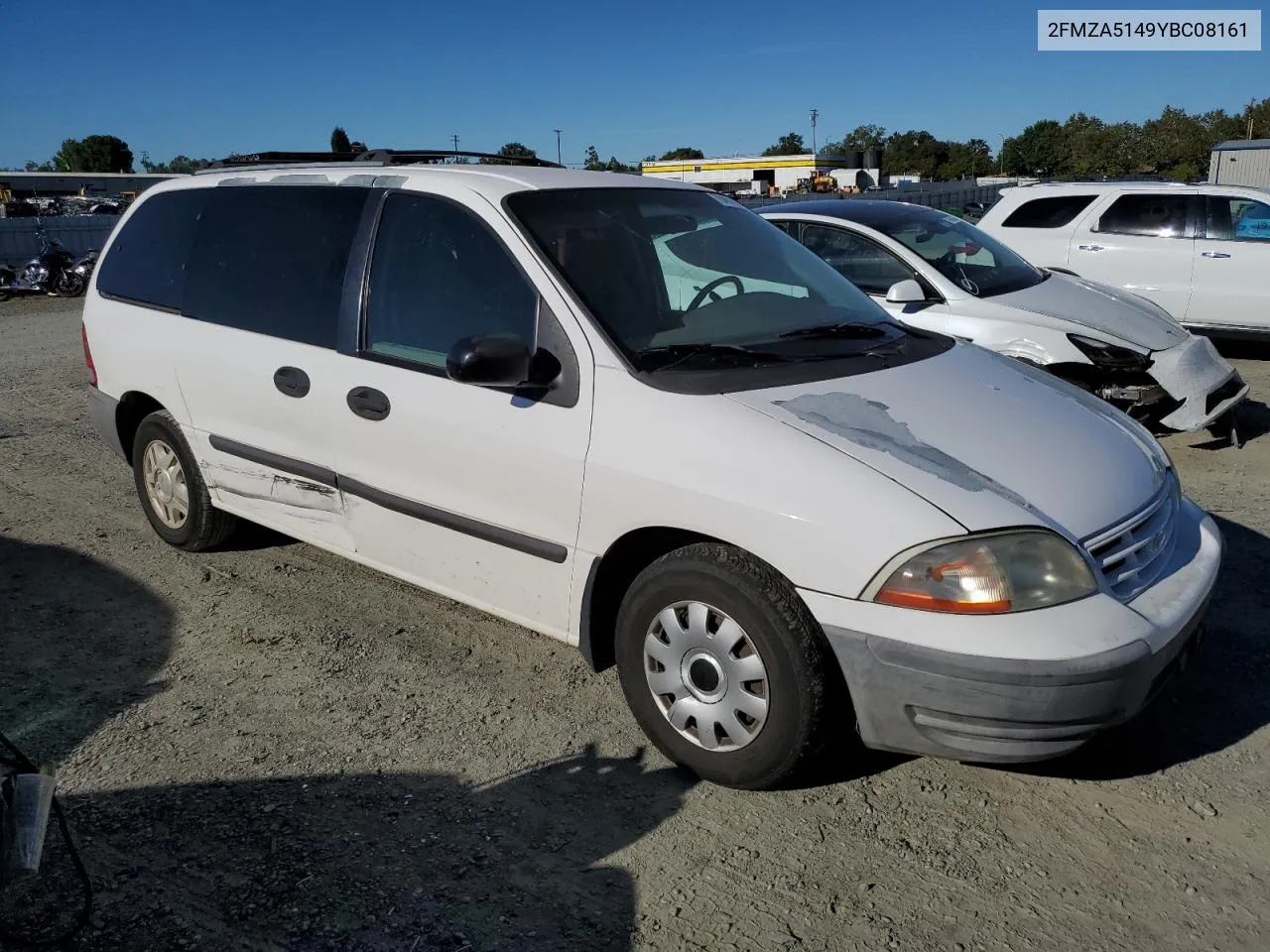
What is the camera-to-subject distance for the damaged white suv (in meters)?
6.37

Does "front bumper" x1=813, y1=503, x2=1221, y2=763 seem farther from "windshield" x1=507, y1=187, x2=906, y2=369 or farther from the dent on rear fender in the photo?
"windshield" x1=507, y1=187, x2=906, y2=369

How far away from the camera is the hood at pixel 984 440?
276 centimetres

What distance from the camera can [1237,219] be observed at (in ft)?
31.6

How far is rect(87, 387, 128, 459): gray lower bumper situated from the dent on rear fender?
3672mm

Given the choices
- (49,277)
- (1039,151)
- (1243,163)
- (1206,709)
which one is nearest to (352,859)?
(1206,709)

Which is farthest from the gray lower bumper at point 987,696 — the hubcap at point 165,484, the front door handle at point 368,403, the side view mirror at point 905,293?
the hubcap at point 165,484

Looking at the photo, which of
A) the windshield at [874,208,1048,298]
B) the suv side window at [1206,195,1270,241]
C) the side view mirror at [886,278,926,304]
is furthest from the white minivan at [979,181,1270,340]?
the side view mirror at [886,278,926,304]

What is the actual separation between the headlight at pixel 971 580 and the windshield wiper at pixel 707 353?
0.97 m

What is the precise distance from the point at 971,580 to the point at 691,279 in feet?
5.73

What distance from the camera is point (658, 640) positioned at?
3.10 meters

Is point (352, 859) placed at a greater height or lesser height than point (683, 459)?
lesser

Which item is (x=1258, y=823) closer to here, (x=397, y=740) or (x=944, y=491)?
(x=944, y=491)

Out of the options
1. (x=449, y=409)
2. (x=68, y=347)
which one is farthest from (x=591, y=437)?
(x=68, y=347)

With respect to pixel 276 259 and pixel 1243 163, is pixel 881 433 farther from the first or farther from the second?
pixel 1243 163
